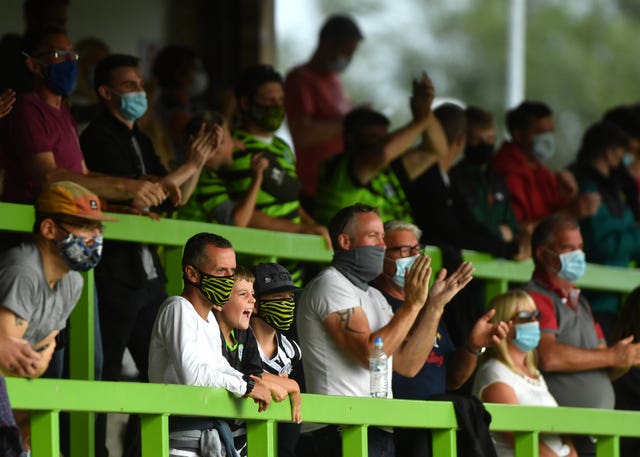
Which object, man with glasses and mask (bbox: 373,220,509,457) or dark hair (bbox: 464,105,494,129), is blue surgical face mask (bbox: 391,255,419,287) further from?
dark hair (bbox: 464,105,494,129)

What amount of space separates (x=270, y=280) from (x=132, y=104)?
124cm

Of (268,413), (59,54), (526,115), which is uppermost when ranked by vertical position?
(526,115)

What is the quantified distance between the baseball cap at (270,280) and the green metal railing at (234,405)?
55 centimetres

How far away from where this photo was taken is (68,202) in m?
6.23

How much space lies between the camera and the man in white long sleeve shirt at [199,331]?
6.05 metres

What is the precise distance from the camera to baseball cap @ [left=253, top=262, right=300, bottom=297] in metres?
6.78

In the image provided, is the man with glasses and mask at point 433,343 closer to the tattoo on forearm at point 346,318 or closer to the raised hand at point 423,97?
the tattoo on forearm at point 346,318

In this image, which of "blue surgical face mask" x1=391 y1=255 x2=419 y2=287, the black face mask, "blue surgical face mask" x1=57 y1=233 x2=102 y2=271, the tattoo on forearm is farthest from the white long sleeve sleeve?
the black face mask

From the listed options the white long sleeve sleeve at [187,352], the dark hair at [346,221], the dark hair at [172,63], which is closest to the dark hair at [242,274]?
the white long sleeve sleeve at [187,352]

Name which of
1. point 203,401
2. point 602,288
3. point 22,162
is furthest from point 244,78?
point 203,401

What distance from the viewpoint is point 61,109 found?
294 inches

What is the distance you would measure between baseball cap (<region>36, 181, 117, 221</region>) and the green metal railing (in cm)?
61

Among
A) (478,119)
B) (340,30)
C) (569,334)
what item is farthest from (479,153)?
(569,334)

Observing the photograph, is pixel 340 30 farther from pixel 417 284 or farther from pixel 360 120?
pixel 417 284
